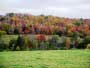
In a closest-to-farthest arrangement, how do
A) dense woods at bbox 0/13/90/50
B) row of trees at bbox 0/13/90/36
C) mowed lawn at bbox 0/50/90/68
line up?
mowed lawn at bbox 0/50/90/68
row of trees at bbox 0/13/90/36
dense woods at bbox 0/13/90/50

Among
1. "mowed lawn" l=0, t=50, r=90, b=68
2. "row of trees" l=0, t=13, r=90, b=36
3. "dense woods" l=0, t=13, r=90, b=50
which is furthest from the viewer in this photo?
"dense woods" l=0, t=13, r=90, b=50

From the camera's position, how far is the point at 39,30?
42.3 ft

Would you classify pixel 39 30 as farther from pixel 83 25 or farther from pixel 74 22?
pixel 83 25

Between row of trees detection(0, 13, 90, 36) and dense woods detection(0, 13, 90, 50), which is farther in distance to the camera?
dense woods detection(0, 13, 90, 50)

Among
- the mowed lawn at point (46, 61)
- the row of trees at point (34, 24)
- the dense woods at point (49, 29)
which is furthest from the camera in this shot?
the dense woods at point (49, 29)

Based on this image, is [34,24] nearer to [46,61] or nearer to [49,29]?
[49,29]

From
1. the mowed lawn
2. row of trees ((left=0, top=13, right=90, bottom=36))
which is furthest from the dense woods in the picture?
the mowed lawn

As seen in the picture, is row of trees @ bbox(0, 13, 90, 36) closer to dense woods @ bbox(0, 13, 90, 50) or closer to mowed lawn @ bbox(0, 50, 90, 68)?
dense woods @ bbox(0, 13, 90, 50)

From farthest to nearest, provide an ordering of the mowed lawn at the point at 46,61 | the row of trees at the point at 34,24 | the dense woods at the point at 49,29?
the dense woods at the point at 49,29, the row of trees at the point at 34,24, the mowed lawn at the point at 46,61

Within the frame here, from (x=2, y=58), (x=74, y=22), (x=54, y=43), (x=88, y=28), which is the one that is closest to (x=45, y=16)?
(x=54, y=43)

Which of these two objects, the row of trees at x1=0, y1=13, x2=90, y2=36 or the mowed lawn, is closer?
the mowed lawn

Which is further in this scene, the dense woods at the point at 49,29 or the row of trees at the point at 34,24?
the dense woods at the point at 49,29

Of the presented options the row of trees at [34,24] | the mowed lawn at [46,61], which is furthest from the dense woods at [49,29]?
the mowed lawn at [46,61]

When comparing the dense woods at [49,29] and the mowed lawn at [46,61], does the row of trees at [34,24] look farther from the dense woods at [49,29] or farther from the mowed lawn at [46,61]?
the mowed lawn at [46,61]
